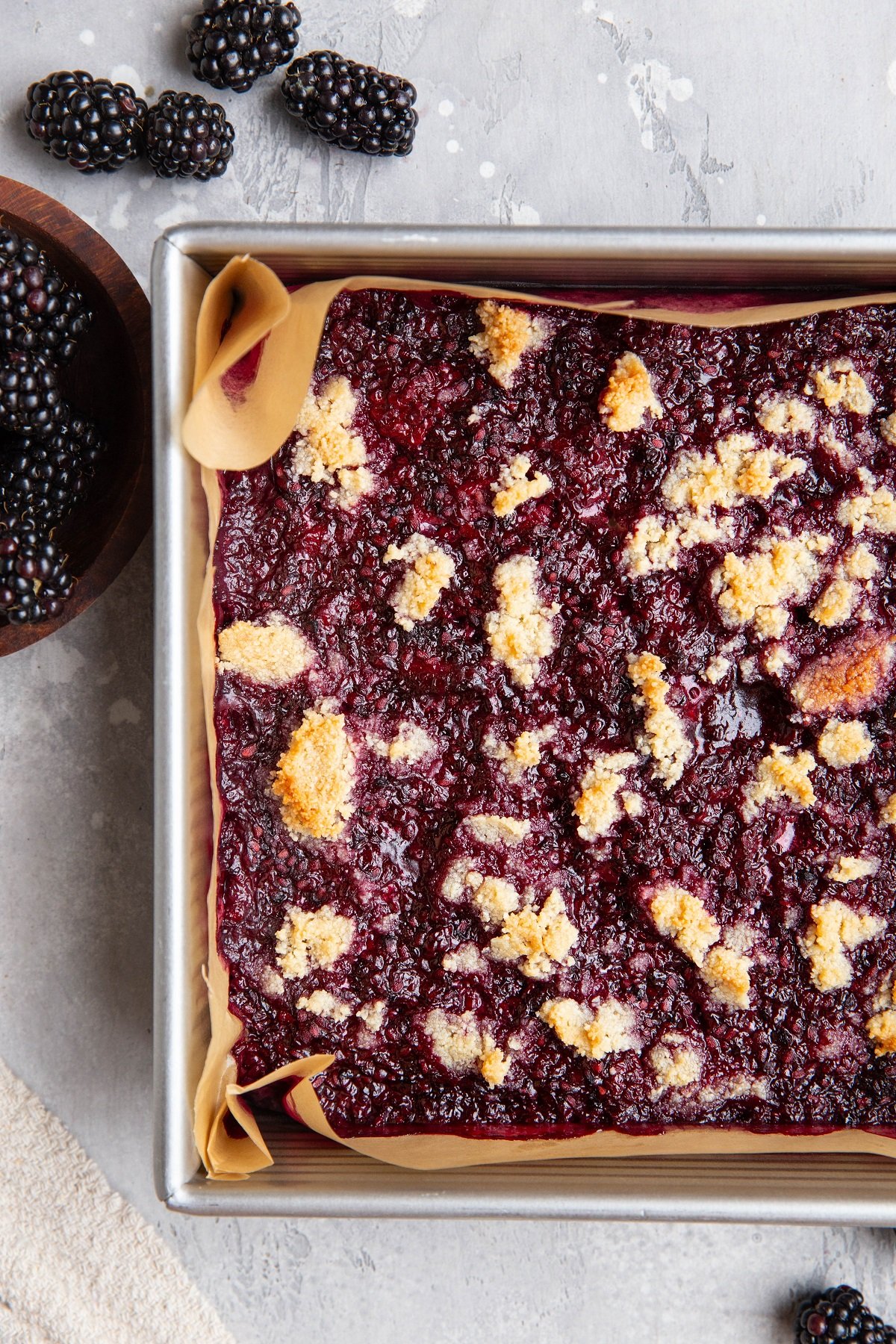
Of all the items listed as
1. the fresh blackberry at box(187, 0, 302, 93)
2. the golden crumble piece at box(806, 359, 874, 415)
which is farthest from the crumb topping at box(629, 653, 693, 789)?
the fresh blackberry at box(187, 0, 302, 93)

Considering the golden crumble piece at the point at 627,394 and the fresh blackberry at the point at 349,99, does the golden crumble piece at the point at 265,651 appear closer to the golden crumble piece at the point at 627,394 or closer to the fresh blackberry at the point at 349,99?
the golden crumble piece at the point at 627,394

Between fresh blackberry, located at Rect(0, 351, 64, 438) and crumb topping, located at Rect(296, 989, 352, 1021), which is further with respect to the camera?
crumb topping, located at Rect(296, 989, 352, 1021)

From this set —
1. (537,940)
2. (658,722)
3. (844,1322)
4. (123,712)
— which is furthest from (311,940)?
(844,1322)

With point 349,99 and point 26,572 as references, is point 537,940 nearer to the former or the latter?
point 26,572

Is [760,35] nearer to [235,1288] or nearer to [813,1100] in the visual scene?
[813,1100]

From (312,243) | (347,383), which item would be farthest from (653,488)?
(312,243)

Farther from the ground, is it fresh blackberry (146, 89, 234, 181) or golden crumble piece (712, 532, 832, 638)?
fresh blackberry (146, 89, 234, 181)

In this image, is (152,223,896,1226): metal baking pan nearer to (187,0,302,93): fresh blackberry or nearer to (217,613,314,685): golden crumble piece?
(217,613,314,685): golden crumble piece
